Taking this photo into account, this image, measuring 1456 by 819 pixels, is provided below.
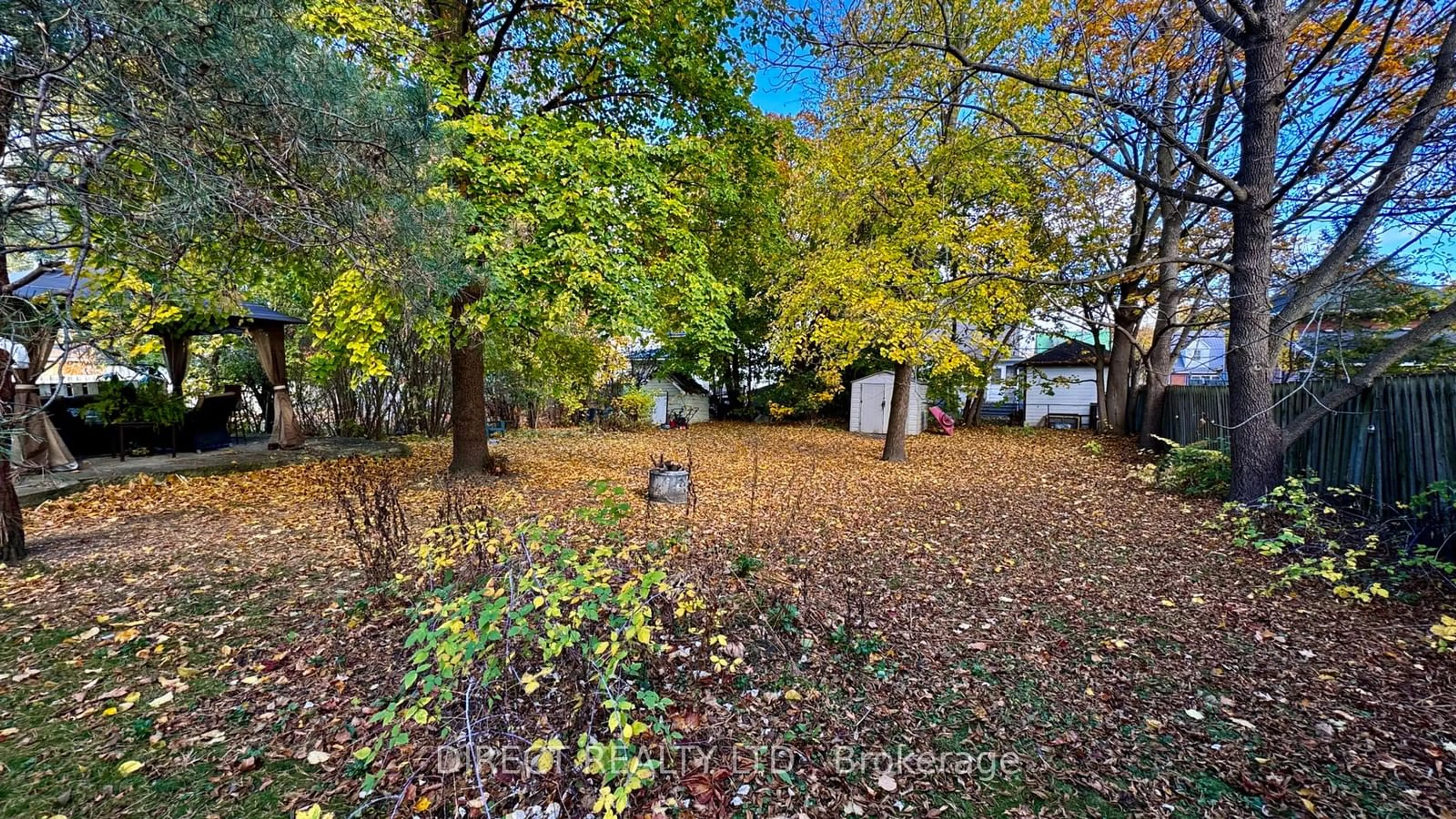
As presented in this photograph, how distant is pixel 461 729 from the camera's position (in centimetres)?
210

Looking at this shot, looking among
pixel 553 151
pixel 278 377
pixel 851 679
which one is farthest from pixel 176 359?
pixel 851 679

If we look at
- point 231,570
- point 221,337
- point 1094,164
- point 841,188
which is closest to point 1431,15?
point 1094,164

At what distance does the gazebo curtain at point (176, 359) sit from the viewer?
7773 millimetres

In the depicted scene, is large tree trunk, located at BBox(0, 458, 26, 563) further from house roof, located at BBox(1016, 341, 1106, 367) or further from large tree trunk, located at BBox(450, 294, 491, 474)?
house roof, located at BBox(1016, 341, 1106, 367)

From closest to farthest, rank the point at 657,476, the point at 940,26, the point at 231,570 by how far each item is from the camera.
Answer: the point at 231,570, the point at 657,476, the point at 940,26

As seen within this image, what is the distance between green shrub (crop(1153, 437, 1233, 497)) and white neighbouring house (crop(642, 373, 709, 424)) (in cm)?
1146

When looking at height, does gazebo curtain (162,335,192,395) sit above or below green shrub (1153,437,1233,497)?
above

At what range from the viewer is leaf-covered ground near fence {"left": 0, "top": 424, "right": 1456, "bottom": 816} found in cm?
192

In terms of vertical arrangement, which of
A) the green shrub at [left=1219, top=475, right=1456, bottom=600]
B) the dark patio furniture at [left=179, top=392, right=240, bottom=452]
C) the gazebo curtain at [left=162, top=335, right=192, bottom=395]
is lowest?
the green shrub at [left=1219, top=475, right=1456, bottom=600]

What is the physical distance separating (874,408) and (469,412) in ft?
34.5

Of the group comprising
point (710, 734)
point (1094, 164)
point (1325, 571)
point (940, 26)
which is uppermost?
point (940, 26)

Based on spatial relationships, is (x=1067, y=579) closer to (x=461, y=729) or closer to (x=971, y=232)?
(x=461, y=729)

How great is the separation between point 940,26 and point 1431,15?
4703 millimetres

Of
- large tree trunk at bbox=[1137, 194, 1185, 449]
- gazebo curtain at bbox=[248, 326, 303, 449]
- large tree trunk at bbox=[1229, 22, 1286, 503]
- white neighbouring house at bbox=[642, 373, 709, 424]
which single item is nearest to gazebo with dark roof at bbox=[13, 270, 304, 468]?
gazebo curtain at bbox=[248, 326, 303, 449]
